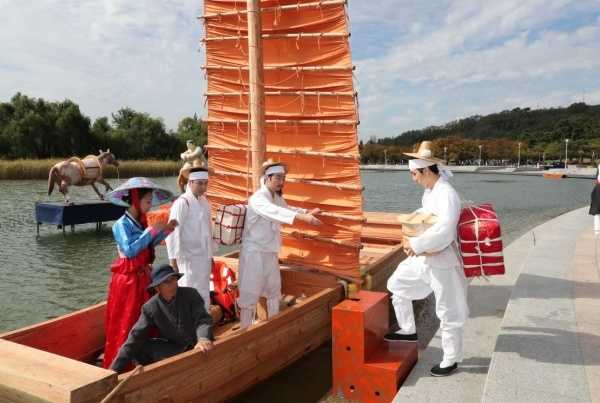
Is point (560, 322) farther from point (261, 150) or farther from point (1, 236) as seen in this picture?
point (1, 236)

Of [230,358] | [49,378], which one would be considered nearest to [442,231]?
[230,358]

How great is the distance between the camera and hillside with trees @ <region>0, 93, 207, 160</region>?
40.8m

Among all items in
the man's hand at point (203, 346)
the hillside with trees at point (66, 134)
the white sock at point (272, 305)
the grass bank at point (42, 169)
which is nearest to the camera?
the man's hand at point (203, 346)

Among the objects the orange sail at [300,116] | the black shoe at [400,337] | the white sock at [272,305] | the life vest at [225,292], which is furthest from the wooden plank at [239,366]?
the orange sail at [300,116]

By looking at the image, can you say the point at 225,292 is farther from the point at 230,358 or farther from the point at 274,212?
the point at 230,358

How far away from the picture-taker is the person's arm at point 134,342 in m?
3.22

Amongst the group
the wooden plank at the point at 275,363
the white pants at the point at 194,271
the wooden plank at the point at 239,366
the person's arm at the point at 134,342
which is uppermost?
the white pants at the point at 194,271

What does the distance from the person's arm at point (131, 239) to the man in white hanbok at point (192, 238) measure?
77cm

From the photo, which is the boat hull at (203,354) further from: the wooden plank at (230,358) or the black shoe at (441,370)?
the black shoe at (441,370)

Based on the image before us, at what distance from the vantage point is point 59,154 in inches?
1737

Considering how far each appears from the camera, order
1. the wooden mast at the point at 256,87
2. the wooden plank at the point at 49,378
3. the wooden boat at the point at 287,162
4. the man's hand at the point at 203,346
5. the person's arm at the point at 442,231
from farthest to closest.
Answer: the wooden mast at the point at 256,87 → the wooden boat at the point at 287,162 → the person's arm at the point at 442,231 → the man's hand at the point at 203,346 → the wooden plank at the point at 49,378

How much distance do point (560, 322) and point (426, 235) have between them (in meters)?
2.00

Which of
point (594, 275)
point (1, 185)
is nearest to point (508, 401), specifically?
point (594, 275)

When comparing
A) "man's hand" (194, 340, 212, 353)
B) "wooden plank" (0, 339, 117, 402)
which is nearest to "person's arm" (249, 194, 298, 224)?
"man's hand" (194, 340, 212, 353)
